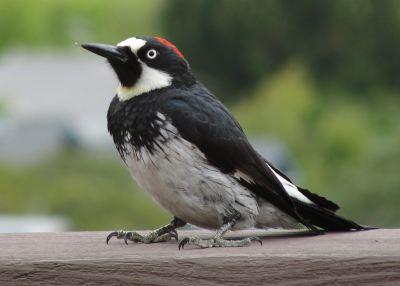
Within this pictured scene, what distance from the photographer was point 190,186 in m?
4.10

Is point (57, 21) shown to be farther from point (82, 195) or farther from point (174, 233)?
point (174, 233)

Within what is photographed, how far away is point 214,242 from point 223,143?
19.7 inches

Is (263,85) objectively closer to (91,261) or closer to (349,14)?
(349,14)

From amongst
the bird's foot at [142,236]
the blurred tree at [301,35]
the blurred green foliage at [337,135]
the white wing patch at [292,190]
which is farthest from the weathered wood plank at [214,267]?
the blurred tree at [301,35]

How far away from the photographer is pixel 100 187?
27219 mm

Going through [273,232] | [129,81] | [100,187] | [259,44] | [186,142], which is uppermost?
[259,44]

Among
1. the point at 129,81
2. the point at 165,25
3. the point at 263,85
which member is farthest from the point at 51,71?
the point at 129,81

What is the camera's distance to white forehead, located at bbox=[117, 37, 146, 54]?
4324 mm

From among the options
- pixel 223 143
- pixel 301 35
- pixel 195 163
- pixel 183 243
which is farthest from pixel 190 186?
pixel 301 35

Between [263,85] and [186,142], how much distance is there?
47515 millimetres

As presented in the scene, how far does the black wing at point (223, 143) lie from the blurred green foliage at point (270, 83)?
11.7m

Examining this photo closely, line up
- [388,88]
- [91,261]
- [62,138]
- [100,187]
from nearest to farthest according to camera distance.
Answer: [91,261] → [100,187] → [62,138] → [388,88]

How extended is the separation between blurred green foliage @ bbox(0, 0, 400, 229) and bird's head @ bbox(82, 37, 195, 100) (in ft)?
38.1

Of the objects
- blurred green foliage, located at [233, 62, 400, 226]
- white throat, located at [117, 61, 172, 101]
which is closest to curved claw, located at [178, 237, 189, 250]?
white throat, located at [117, 61, 172, 101]
